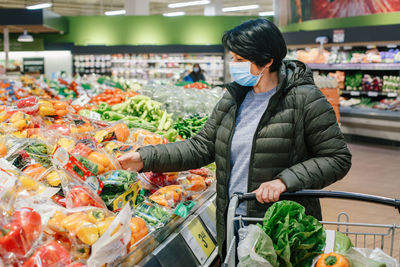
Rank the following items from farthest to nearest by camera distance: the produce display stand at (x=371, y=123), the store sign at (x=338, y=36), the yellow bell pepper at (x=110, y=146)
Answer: the store sign at (x=338, y=36)
the produce display stand at (x=371, y=123)
the yellow bell pepper at (x=110, y=146)

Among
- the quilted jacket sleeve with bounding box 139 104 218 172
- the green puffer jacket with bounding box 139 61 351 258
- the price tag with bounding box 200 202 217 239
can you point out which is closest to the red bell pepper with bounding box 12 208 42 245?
the quilted jacket sleeve with bounding box 139 104 218 172

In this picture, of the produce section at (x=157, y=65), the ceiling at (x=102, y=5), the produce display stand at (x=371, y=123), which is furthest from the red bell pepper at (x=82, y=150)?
the ceiling at (x=102, y=5)

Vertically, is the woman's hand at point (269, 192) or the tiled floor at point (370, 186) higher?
the woman's hand at point (269, 192)

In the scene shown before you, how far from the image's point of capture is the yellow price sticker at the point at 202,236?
2.48m

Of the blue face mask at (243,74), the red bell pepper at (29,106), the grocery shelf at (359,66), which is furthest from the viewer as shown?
the grocery shelf at (359,66)

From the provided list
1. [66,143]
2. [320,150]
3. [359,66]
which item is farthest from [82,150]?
[359,66]

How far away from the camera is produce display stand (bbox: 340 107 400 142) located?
8547 mm

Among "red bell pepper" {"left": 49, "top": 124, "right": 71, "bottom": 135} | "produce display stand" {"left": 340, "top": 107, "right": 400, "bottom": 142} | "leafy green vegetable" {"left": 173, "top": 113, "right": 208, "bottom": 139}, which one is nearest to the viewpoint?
"red bell pepper" {"left": 49, "top": 124, "right": 71, "bottom": 135}

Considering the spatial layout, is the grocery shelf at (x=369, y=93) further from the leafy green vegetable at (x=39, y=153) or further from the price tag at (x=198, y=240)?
the leafy green vegetable at (x=39, y=153)

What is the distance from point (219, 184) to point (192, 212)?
508 millimetres

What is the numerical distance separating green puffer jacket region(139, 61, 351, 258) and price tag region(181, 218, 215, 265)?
19 cm

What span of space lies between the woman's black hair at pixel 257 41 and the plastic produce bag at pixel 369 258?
→ 2.98 ft

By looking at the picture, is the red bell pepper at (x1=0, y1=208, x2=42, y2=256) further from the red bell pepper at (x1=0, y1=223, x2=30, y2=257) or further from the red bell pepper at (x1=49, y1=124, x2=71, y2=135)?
the red bell pepper at (x1=49, y1=124, x2=71, y2=135)

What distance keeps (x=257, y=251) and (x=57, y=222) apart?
790 millimetres
